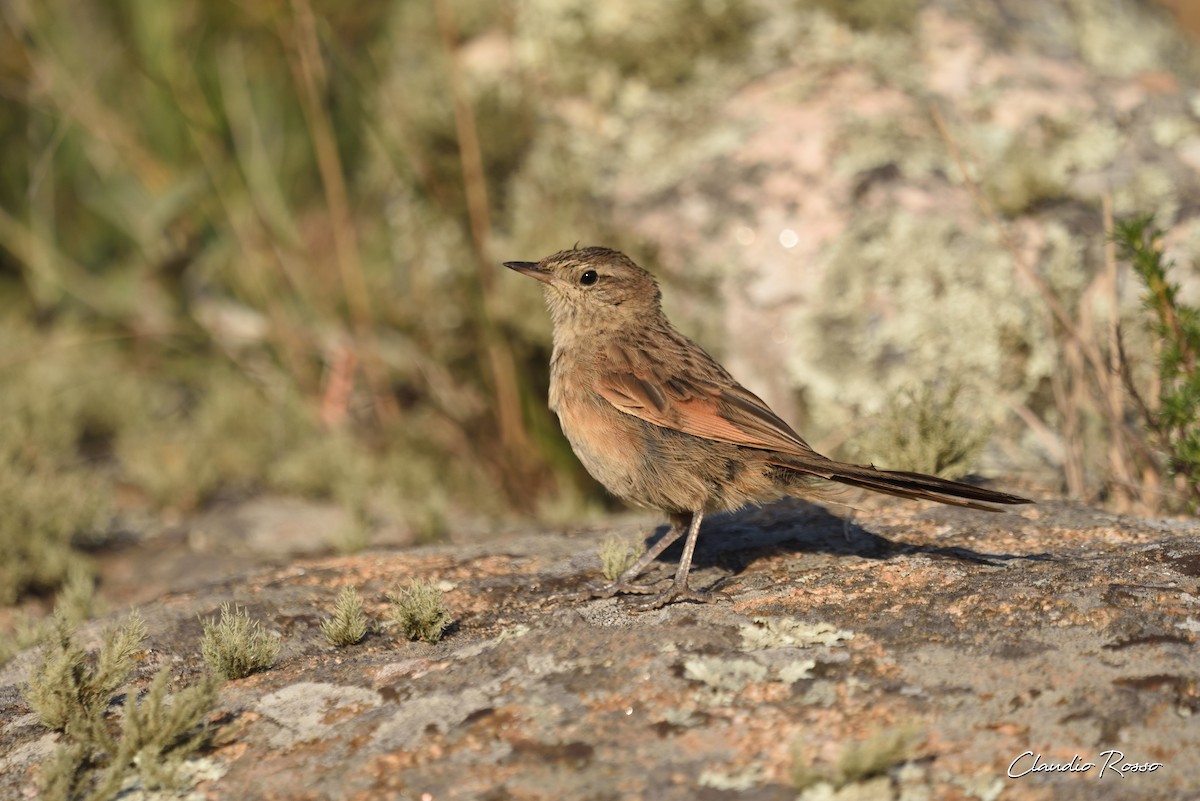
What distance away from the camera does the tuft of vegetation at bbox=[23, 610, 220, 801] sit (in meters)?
3.12

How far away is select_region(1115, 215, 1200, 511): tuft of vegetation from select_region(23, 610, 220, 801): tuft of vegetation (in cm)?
366

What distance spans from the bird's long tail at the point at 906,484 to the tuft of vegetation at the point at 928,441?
1.05 m

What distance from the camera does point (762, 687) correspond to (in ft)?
10.8

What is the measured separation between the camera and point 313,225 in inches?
384

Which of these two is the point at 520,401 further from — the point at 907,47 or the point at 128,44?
the point at 128,44

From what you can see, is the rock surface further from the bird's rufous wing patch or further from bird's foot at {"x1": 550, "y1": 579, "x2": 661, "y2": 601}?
the bird's rufous wing patch

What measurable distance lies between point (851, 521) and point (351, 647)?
206cm

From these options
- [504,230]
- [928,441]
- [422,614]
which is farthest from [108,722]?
[504,230]

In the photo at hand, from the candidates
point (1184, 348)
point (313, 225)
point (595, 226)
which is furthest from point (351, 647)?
point (313, 225)

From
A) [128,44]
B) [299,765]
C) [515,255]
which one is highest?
[128,44]

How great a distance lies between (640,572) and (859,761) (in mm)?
1921

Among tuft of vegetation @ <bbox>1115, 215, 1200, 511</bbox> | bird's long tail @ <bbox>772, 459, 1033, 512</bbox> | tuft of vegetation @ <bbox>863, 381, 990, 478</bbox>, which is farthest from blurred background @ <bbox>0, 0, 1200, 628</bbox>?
bird's long tail @ <bbox>772, 459, 1033, 512</bbox>

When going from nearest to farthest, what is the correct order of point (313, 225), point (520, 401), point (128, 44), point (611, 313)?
point (611, 313)
point (520, 401)
point (128, 44)
point (313, 225)

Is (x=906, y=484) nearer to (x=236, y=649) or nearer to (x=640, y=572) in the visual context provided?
(x=640, y=572)
